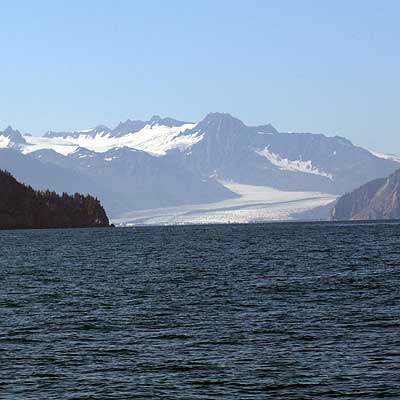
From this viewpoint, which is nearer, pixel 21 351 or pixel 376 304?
pixel 21 351

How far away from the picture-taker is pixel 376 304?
251 feet

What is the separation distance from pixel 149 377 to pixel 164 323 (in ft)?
62.4

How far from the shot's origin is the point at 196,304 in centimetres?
7956

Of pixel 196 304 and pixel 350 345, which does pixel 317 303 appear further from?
pixel 350 345

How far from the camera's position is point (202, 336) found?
199 ft

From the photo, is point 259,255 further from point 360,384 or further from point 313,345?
point 360,384

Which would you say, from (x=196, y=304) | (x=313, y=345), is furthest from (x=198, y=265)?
(x=313, y=345)

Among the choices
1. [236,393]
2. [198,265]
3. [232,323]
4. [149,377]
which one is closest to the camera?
[236,393]

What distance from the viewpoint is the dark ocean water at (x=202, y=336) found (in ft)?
150

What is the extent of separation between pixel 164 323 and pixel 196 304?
1273 centimetres

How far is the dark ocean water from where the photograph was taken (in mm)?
45781

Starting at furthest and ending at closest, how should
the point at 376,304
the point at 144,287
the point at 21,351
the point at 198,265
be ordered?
the point at 198,265 < the point at 144,287 < the point at 376,304 < the point at 21,351

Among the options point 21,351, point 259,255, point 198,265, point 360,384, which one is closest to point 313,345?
point 360,384

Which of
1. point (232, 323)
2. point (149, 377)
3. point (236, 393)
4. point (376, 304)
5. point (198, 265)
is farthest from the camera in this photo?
point (198, 265)
